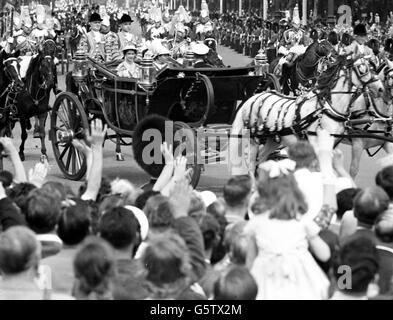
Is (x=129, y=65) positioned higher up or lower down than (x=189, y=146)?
higher up

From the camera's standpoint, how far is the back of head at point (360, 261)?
520cm

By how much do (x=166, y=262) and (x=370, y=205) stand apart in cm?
161

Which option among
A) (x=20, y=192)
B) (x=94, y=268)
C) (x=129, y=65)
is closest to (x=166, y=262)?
(x=94, y=268)

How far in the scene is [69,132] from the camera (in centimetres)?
1354

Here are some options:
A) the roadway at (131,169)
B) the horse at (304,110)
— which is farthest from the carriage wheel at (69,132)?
the horse at (304,110)

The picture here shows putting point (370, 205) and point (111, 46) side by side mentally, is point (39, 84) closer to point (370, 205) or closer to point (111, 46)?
point (111, 46)

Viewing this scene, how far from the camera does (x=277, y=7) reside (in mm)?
60781

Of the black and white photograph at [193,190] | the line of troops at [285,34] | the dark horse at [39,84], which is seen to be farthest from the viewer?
the line of troops at [285,34]

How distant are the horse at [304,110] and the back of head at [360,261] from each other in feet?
19.5

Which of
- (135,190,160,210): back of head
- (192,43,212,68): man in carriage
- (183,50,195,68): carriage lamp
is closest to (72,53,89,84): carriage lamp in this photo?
(183,50,195,68): carriage lamp

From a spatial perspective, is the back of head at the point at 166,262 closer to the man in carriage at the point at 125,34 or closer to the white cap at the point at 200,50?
the white cap at the point at 200,50

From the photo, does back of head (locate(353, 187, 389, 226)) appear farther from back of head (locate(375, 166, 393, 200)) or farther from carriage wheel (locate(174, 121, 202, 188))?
carriage wheel (locate(174, 121, 202, 188))
